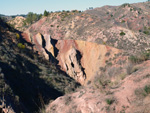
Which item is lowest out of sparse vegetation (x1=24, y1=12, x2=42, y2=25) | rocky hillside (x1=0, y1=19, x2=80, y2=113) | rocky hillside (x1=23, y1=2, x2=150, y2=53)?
rocky hillside (x1=0, y1=19, x2=80, y2=113)

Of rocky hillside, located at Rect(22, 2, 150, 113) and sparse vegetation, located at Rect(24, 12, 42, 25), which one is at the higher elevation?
sparse vegetation, located at Rect(24, 12, 42, 25)

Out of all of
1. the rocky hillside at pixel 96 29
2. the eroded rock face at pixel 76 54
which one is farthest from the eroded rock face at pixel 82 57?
the rocky hillside at pixel 96 29

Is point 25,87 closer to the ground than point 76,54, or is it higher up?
closer to the ground

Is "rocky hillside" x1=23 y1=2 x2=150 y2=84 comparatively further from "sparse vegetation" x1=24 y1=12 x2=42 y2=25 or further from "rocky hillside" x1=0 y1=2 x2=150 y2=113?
"sparse vegetation" x1=24 y1=12 x2=42 y2=25

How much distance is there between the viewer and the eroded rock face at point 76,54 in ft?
104

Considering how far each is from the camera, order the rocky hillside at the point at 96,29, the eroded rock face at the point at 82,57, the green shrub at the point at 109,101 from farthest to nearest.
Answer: the rocky hillside at the point at 96,29 → the eroded rock face at the point at 82,57 → the green shrub at the point at 109,101

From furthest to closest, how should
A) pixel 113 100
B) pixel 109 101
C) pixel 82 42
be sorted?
pixel 82 42, pixel 113 100, pixel 109 101

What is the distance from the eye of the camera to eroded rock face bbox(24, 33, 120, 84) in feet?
104

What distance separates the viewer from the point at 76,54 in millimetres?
35000

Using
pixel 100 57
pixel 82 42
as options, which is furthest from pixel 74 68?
pixel 100 57

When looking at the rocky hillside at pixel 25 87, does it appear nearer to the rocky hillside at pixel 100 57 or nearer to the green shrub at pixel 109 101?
the rocky hillside at pixel 100 57

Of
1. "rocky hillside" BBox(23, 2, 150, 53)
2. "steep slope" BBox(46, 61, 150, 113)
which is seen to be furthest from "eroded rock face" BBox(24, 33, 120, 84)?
"steep slope" BBox(46, 61, 150, 113)

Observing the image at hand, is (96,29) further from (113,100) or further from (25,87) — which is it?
(113,100)

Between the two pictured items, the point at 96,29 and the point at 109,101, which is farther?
the point at 96,29
